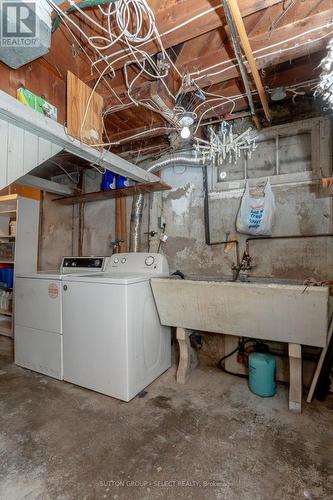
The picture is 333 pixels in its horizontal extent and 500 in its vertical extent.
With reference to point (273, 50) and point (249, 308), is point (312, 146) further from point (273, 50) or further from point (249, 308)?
point (249, 308)

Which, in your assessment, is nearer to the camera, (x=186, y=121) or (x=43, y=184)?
(x=186, y=121)

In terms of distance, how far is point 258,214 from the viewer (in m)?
2.32

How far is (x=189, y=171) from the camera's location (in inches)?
111

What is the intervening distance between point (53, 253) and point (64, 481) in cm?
295

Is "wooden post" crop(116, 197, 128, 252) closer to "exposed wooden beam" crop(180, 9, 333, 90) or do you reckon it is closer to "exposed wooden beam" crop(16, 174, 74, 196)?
"exposed wooden beam" crop(16, 174, 74, 196)

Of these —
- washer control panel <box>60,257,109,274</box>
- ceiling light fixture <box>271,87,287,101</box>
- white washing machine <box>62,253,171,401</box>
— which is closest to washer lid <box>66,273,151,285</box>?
white washing machine <box>62,253,171,401</box>

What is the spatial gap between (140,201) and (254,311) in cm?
173

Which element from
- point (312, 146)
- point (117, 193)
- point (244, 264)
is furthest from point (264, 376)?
point (117, 193)

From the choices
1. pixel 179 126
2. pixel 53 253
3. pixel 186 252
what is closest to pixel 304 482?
pixel 186 252

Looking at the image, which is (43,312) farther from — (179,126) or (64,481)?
(179,126)

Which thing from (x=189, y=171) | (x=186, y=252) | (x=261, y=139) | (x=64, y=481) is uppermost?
(x=261, y=139)

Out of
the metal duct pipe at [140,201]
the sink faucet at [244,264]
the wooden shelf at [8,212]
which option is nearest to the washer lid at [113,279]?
the metal duct pipe at [140,201]

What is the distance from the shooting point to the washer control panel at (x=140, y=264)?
97.6 inches

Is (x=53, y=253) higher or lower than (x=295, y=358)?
higher
